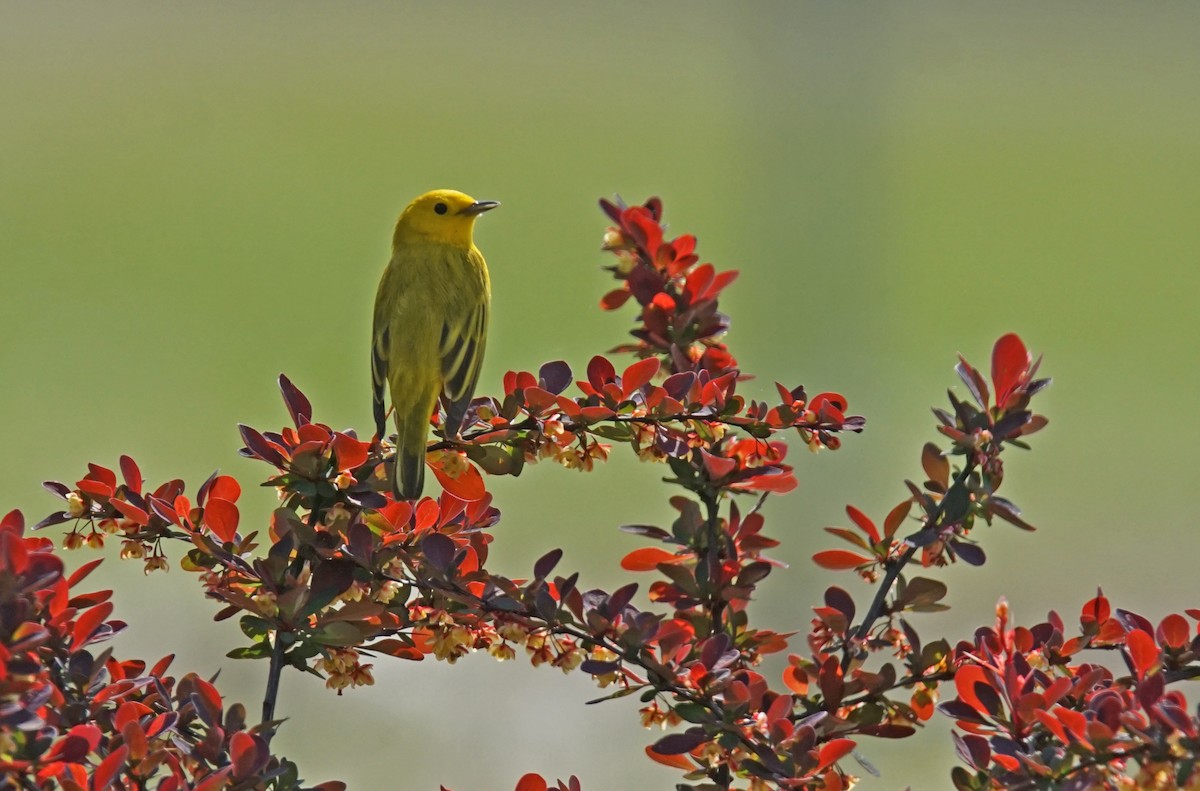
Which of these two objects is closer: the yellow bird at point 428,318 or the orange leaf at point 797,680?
the orange leaf at point 797,680

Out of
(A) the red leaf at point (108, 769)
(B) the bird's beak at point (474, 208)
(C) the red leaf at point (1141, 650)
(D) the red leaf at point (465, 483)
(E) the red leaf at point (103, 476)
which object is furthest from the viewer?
(B) the bird's beak at point (474, 208)

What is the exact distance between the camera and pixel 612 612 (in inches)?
46.9

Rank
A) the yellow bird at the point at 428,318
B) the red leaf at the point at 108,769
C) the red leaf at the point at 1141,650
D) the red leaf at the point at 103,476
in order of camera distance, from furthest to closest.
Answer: the yellow bird at the point at 428,318 → the red leaf at the point at 103,476 → the red leaf at the point at 1141,650 → the red leaf at the point at 108,769

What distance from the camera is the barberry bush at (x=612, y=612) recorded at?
1.08 metres

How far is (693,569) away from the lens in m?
1.37

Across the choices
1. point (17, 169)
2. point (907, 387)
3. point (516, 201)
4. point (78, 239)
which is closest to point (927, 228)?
point (516, 201)

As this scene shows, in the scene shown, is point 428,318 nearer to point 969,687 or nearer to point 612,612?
point 612,612

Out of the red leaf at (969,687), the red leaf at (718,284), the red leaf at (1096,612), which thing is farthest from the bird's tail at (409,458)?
the red leaf at (1096,612)

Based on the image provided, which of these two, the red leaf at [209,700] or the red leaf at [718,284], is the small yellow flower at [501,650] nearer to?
the red leaf at [209,700]

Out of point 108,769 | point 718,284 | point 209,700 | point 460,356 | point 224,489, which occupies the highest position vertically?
point 460,356

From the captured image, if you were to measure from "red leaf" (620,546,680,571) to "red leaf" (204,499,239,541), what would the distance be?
361 mm

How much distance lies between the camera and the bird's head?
2570 mm

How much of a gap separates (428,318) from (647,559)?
0.96 metres

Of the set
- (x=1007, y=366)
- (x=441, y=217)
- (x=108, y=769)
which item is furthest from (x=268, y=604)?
(x=441, y=217)
